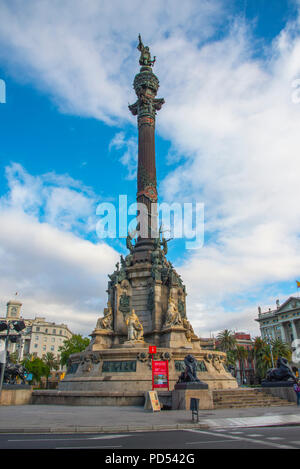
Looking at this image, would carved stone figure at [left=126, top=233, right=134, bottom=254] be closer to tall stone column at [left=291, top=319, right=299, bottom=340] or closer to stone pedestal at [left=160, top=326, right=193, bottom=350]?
stone pedestal at [left=160, top=326, right=193, bottom=350]

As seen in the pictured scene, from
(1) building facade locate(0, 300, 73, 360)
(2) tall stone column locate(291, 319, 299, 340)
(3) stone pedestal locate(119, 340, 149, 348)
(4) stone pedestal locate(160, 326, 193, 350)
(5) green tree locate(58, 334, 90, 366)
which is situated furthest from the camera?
(1) building facade locate(0, 300, 73, 360)

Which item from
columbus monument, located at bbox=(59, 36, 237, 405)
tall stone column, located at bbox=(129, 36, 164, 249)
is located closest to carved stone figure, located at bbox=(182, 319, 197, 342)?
columbus monument, located at bbox=(59, 36, 237, 405)

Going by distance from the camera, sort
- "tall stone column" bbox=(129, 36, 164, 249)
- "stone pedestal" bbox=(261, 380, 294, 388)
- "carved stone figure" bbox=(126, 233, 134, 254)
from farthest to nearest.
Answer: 1. "tall stone column" bbox=(129, 36, 164, 249)
2. "carved stone figure" bbox=(126, 233, 134, 254)
3. "stone pedestal" bbox=(261, 380, 294, 388)

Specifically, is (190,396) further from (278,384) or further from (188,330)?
(188,330)

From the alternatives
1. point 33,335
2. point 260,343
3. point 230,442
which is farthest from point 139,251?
point 33,335

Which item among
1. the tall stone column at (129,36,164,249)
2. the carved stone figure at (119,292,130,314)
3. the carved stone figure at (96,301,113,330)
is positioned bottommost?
the carved stone figure at (96,301,113,330)

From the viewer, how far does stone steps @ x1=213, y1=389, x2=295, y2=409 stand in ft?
62.7

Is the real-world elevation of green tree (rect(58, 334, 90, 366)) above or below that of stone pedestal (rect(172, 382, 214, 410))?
above

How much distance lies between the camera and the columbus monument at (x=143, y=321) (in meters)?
23.2

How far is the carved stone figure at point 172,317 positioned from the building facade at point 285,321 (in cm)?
6896

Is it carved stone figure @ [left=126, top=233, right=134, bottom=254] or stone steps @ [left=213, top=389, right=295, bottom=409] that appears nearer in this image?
stone steps @ [left=213, top=389, right=295, bottom=409]

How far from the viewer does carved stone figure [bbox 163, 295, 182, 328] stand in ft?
89.6

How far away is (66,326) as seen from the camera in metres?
131
